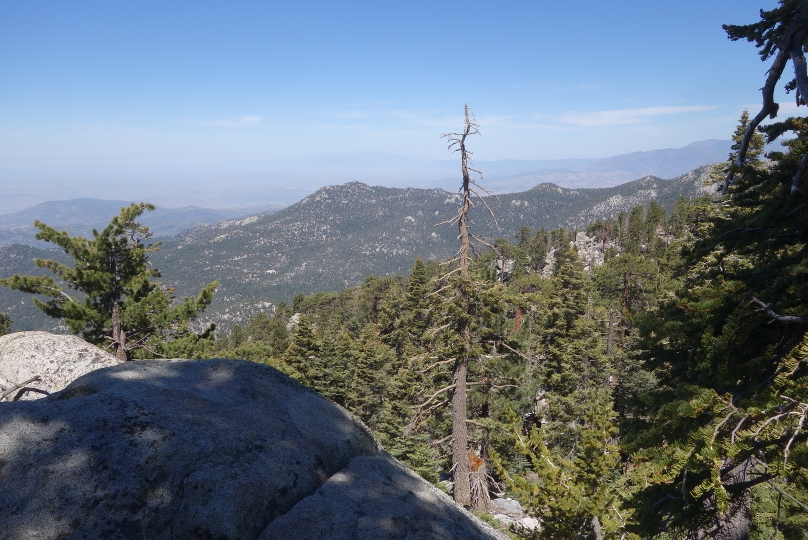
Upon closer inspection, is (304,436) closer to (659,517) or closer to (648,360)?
(659,517)

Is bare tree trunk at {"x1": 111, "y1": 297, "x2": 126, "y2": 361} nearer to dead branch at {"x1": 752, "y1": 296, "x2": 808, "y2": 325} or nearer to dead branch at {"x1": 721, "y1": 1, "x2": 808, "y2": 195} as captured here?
dead branch at {"x1": 752, "y1": 296, "x2": 808, "y2": 325}

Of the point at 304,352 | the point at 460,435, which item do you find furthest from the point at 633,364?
the point at 304,352

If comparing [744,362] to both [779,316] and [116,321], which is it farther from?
[116,321]

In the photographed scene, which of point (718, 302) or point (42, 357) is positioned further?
point (42, 357)

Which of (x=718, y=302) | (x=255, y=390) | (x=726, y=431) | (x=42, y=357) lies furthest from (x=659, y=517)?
(x=42, y=357)

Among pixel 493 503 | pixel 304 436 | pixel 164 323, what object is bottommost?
pixel 493 503

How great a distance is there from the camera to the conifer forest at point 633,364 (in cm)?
398

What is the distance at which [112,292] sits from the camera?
56.6 ft

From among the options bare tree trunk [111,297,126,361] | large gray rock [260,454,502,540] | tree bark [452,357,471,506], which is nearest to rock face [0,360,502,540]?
large gray rock [260,454,502,540]

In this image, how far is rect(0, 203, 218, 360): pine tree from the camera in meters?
16.3

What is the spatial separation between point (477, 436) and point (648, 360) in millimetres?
17080

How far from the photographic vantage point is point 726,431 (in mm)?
3805

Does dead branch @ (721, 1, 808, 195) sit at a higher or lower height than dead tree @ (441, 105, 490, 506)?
higher

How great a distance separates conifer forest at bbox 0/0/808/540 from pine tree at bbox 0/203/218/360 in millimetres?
112
